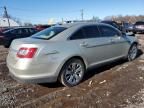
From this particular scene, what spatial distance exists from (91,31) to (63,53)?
4.73 feet

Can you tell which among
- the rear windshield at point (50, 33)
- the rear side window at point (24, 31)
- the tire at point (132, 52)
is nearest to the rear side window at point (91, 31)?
the rear windshield at point (50, 33)

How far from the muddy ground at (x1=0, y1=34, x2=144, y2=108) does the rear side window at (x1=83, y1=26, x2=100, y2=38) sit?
1.25 m

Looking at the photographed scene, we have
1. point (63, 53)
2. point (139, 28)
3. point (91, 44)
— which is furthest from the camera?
point (139, 28)

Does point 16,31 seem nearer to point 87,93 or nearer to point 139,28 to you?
point 87,93

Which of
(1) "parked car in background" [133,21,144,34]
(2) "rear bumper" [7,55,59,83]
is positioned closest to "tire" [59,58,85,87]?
(2) "rear bumper" [7,55,59,83]

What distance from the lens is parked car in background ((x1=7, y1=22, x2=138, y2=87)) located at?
4.79 m

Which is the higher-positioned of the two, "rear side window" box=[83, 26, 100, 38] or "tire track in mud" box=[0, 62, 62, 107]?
"rear side window" box=[83, 26, 100, 38]

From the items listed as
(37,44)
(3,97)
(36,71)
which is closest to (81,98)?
(36,71)

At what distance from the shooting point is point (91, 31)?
20.2 feet

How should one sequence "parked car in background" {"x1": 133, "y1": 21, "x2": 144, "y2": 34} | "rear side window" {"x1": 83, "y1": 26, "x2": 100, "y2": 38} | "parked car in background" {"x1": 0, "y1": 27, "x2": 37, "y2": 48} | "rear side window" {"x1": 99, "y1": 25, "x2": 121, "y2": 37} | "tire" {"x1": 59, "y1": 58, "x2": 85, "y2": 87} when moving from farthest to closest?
1. "parked car in background" {"x1": 133, "y1": 21, "x2": 144, "y2": 34}
2. "parked car in background" {"x1": 0, "y1": 27, "x2": 37, "y2": 48}
3. "rear side window" {"x1": 99, "y1": 25, "x2": 121, "y2": 37}
4. "rear side window" {"x1": 83, "y1": 26, "x2": 100, "y2": 38}
5. "tire" {"x1": 59, "y1": 58, "x2": 85, "y2": 87}

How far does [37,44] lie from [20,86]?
1.60m

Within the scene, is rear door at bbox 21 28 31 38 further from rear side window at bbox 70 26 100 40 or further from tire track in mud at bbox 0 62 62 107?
rear side window at bbox 70 26 100 40

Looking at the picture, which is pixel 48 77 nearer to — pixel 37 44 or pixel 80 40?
pixel 37 44

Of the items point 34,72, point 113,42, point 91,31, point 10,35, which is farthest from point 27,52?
point 10,35
